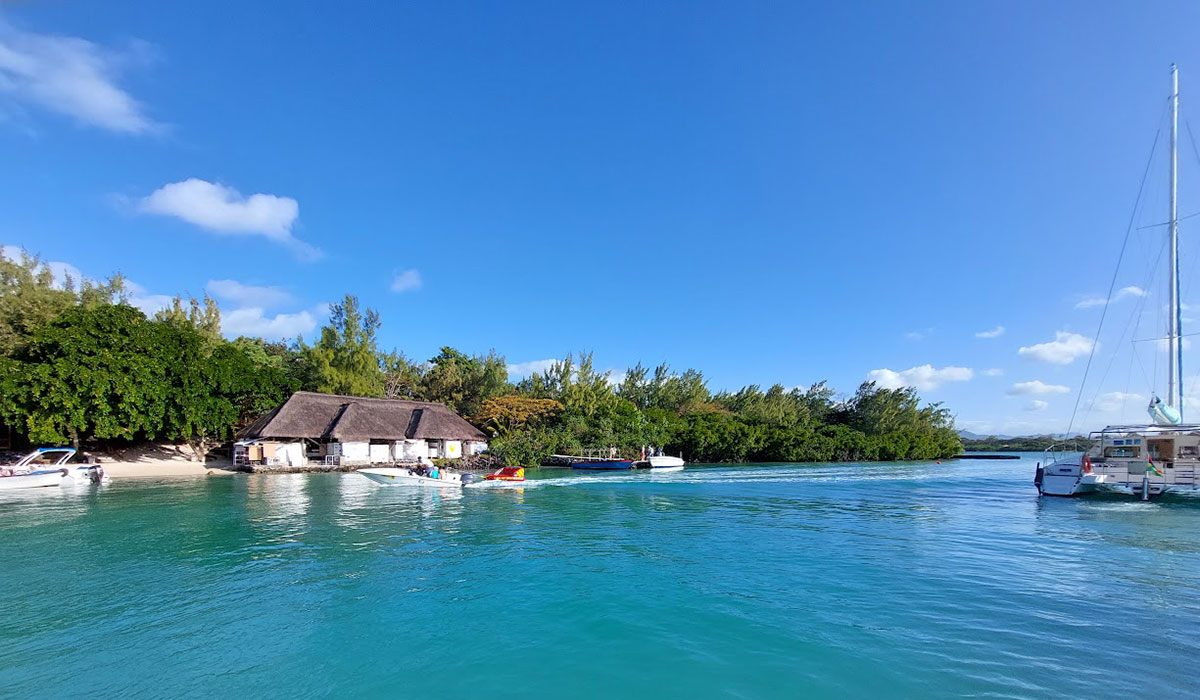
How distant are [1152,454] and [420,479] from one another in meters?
32.3

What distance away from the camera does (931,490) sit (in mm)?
27891

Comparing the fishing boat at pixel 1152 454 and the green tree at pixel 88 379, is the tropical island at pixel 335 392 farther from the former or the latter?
the fishing boat at pixel 1152 454

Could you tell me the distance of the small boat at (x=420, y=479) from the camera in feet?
84.8

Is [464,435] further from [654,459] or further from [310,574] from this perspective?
[310,574]

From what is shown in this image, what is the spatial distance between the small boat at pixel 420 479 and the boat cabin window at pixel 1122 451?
28.6m

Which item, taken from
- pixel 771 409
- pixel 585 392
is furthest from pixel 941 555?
pixel 771 409

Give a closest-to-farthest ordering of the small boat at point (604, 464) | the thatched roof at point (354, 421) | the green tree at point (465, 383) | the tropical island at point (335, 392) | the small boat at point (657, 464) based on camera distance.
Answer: the tropical island at point (335, 392) → the thatched roof at point (354, 421) → the small boat at point (604, 464) → the small boat at point (657, 464) → the green tree at point (465, 383)

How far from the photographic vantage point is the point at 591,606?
28.9 feet

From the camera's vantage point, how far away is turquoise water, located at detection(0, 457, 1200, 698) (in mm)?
6285

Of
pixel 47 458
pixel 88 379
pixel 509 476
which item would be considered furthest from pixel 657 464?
pixel 47 458

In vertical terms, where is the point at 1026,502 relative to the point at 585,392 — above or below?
below

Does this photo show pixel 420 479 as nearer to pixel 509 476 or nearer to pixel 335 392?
pixel 509 476

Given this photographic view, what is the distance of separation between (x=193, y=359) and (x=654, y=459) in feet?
102

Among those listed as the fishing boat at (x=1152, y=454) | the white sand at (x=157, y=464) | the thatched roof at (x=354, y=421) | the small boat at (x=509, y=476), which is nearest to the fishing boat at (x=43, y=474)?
the white sand at (x=157, y=464)
